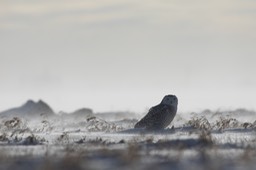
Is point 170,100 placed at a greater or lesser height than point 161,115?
greater

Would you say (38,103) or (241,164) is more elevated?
(38,103)

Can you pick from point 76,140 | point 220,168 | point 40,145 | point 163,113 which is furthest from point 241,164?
point 163,113

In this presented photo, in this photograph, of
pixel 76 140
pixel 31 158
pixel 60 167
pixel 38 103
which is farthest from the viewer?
pixel 38 103

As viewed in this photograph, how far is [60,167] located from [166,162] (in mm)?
1347

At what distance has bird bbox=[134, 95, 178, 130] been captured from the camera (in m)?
18.2

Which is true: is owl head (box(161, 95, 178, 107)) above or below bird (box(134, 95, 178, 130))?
above

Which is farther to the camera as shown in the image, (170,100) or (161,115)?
(170,100)

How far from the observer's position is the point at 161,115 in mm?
18234

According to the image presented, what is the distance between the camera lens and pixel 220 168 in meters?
9.38

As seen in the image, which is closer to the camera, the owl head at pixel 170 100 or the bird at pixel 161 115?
the bird at pixel 161 115

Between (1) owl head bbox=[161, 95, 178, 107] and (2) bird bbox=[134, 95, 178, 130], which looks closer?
(2) bird bbox=[134, 95, 178, 130]

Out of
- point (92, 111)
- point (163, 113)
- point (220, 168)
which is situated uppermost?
point (92, 111)

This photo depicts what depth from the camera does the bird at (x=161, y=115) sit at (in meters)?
18.2

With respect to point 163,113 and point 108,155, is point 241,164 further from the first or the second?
point 163,113
